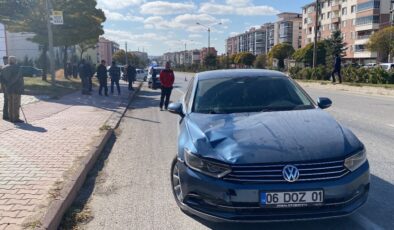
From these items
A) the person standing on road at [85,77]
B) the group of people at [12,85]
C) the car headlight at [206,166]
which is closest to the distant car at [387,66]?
the person standing on road at [85,77]

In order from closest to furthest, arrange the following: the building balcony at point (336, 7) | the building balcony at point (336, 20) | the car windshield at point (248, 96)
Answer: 1. the car windshield at point (248, 96)
2. the building balcony at point (336, 7)
3. the building balcony at point (336, 20)

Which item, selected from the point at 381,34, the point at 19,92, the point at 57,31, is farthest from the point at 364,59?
the point at 19,92

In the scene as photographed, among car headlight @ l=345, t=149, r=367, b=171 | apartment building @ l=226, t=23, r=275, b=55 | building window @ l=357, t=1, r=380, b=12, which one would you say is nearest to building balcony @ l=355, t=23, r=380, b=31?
building window @ l=357, t=1, r=380, b=12

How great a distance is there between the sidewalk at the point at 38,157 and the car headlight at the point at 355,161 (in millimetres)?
3074

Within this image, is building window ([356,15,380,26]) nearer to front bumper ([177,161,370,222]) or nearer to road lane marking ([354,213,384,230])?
road lane marking ([354,213,384,230])

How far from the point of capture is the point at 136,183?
5805mm

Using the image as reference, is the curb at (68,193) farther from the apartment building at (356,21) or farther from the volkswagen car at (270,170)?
the apartment building at (356,21)

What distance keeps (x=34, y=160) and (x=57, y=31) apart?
2239cm

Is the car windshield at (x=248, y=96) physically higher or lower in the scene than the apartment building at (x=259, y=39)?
lower

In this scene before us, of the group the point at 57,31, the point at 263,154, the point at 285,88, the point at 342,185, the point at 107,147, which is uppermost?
the point at 57,31

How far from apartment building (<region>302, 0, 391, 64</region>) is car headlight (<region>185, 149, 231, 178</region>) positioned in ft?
254

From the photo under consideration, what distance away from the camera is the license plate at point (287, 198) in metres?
3.51

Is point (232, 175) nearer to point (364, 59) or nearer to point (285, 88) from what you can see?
point (285, 88)

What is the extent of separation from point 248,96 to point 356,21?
276 feet
